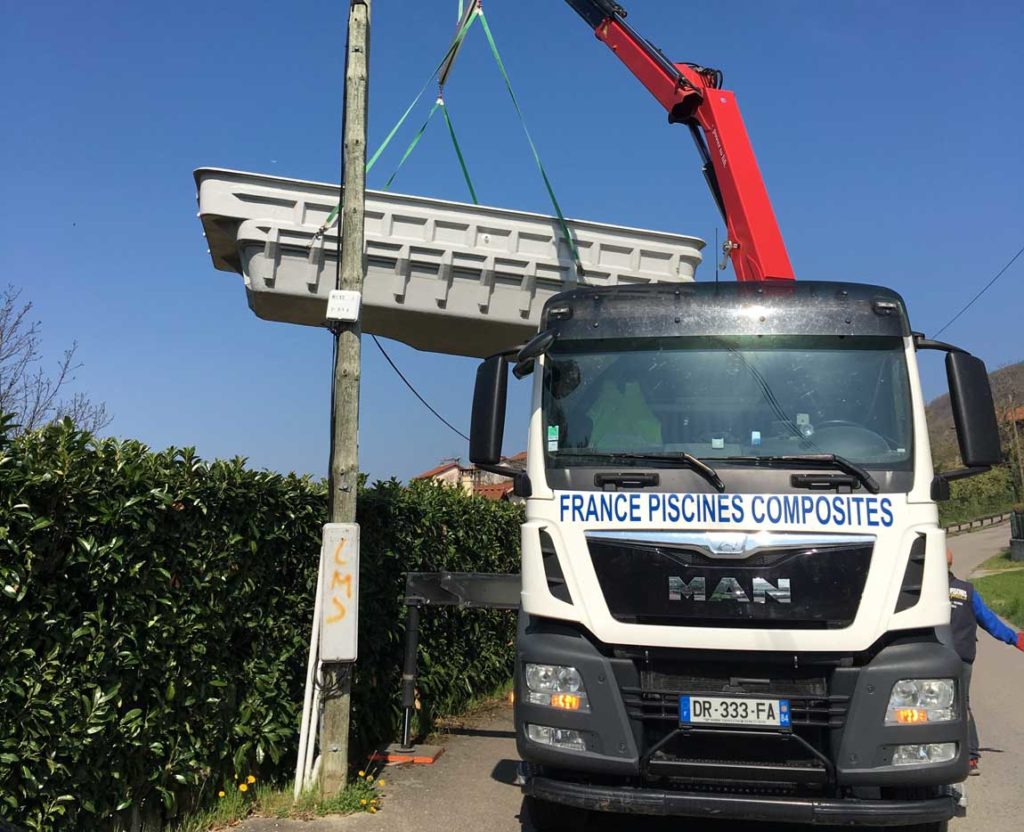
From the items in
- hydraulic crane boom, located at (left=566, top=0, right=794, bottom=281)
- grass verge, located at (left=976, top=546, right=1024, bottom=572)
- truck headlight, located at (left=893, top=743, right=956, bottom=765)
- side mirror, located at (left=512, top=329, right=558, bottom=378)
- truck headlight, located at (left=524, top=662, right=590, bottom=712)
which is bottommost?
truck headlight, located at (left=893, top=743, right=956, bottom=765)

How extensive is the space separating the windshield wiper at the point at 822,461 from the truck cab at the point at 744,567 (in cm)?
1

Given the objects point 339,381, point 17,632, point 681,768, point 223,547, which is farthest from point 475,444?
point 17,632

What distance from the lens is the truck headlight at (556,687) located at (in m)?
4.48

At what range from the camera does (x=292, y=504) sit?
5871mm

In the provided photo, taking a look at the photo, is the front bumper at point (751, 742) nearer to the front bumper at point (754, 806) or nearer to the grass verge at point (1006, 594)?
the front bumper at point (754, 806)

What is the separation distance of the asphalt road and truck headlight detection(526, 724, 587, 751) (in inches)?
48.0

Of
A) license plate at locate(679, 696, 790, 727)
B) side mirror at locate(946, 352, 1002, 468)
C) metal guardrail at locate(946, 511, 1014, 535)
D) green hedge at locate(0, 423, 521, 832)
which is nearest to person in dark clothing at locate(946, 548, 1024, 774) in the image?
side mirror at locate(946, 352, 1002, 468)

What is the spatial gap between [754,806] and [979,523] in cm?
7193

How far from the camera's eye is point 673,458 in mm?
4754

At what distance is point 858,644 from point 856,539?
507 millimetres

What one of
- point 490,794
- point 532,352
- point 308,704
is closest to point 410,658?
point 490,794

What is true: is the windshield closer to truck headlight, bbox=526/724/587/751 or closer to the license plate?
the license plate

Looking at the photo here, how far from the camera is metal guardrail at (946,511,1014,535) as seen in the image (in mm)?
66000

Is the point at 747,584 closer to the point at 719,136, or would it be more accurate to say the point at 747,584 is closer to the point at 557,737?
the point at 557,737
